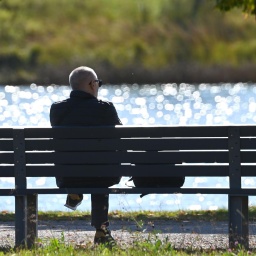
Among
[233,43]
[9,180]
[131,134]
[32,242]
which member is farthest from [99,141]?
[233,43]

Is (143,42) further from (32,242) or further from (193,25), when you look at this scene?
(32,242)

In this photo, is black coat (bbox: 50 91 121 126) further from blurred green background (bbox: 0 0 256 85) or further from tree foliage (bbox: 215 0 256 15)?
blurred green background (bbox: 0 0 256 85)

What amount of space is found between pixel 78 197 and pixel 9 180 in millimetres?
17921

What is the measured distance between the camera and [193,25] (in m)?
83.0

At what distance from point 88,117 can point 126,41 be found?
238 ft

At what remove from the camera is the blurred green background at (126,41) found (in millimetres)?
72875

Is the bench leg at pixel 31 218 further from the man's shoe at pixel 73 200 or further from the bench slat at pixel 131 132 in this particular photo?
the bench slat at pixel 131 132

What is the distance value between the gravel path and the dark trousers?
20cm

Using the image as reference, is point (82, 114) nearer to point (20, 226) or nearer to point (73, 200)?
point (73, 200)

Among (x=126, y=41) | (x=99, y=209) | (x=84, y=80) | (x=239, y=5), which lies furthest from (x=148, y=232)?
(x=126, y=41)

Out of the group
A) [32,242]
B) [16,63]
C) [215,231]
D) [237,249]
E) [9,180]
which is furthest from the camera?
[16,63]

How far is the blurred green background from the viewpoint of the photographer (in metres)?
72.9

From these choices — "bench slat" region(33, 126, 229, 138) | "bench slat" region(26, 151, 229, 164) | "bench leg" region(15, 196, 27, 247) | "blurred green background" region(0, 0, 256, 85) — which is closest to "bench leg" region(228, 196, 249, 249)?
"bench slat" region(26, 151, 229, 164)

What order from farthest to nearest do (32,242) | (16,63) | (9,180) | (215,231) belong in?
(16,63), (9,180), (215,231), (32,242)
